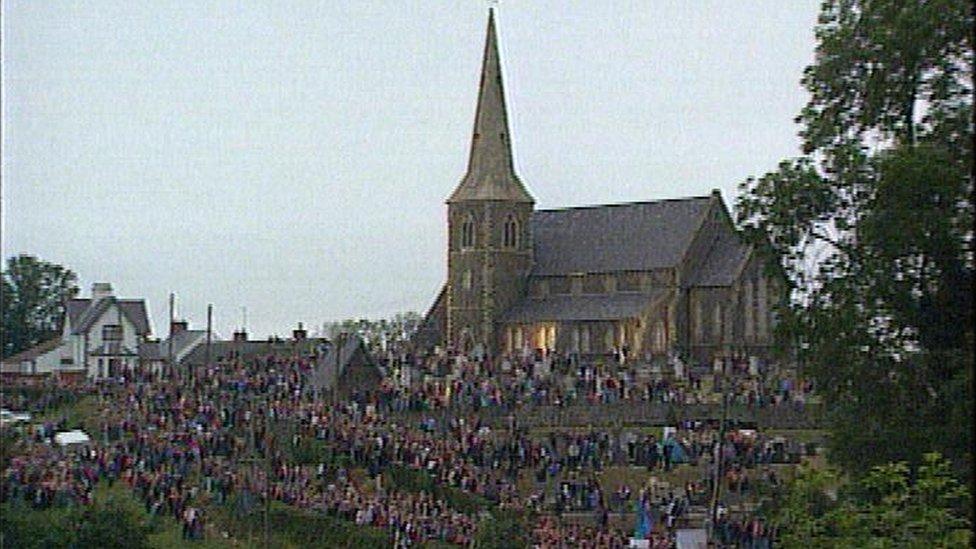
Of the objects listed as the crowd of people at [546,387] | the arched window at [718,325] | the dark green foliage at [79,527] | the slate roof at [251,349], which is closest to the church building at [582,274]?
the arched window at [718,325]

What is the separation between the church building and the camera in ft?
218

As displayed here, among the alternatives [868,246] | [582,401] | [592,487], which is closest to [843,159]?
[868,246]

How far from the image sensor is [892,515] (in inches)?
697

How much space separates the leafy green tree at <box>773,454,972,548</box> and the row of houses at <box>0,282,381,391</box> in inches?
615

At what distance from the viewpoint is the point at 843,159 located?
2630 cm

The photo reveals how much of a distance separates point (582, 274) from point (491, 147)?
6.86 metres

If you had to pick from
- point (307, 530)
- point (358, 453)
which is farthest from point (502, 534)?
point (358, 453)

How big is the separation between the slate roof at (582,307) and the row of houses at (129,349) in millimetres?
14301

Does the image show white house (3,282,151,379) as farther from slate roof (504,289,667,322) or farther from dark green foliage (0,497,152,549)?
slate roof (504,289,667,322)

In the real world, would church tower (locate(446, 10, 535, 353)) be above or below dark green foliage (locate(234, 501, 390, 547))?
above

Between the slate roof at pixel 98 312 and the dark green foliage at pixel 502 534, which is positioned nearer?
the dark green foliage at pixel 502 534

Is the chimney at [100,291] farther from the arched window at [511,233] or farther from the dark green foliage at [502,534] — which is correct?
the arched window at [511,233]

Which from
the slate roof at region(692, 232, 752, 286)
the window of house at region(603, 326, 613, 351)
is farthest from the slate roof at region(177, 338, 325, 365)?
the slate roof at region(692, 232, 752, 286)

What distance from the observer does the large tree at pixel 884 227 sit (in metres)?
23.1
